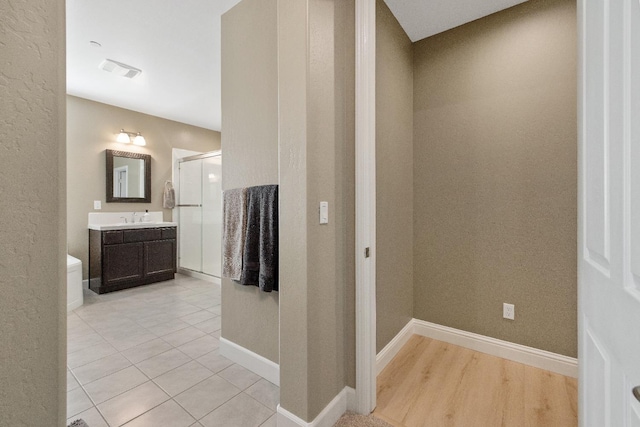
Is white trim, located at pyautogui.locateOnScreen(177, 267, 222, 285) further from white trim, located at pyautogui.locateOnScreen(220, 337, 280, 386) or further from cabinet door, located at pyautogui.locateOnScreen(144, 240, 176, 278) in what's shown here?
white trim, located at pyautogui.locateOnScreen(220, 337, 280, 386)

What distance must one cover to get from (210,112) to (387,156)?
3.41m

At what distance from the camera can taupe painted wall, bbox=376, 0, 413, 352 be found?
191 cm

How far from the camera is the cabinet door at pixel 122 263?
3535 mm

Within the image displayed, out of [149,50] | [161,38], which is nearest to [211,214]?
[149,50]

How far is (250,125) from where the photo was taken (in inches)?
72.6

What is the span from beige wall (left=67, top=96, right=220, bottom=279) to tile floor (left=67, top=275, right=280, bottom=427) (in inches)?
54.7

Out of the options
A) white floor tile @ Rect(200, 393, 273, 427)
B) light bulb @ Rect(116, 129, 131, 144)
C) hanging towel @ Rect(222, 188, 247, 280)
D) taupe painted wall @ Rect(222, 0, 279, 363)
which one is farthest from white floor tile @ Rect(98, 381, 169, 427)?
light bulb @ Rect(116, 129, 131, 144)

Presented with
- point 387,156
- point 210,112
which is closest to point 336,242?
point 387,156

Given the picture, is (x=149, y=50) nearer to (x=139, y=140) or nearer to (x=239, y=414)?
(x=139, y=140)

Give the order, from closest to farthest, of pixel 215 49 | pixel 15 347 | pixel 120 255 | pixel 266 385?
pixel 15 347 → pixel 266 385 → pixel 215 49 → pixel 120 255

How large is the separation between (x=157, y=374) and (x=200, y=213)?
2.87m

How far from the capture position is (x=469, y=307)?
219cm

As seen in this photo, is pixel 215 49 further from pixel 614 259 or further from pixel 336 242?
pixel 614 259

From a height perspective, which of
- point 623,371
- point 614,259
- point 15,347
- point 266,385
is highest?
point 614,259
